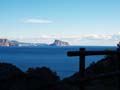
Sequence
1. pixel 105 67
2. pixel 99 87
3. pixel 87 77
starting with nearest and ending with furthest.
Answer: pixel 87 77 < pixel 99 87 < pixel 105 67


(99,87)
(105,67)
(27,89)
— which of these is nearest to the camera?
(27,89)

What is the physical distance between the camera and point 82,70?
982 cm

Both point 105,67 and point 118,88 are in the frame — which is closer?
point 118,88

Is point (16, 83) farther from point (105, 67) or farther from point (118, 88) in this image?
point (105, 67)

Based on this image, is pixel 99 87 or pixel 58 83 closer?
pixel 58 83

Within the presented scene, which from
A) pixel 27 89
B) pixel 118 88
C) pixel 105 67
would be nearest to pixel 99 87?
pixel 105 67

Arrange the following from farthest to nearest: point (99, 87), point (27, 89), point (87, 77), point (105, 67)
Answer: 1. point (105, 67)
2. point (99, 87)
3. point (27, 89)
4. point (87, 77)

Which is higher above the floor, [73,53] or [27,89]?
[73,53]

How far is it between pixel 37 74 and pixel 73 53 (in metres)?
1.48

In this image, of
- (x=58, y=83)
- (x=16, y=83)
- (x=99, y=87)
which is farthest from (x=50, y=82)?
(x=99, y=87)

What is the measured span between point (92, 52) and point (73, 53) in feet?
1.85

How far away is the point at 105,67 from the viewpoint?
740 inches

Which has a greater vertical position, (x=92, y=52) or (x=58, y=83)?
(x=92, y=52)

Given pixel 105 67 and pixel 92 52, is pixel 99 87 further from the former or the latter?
pixel 92 52
